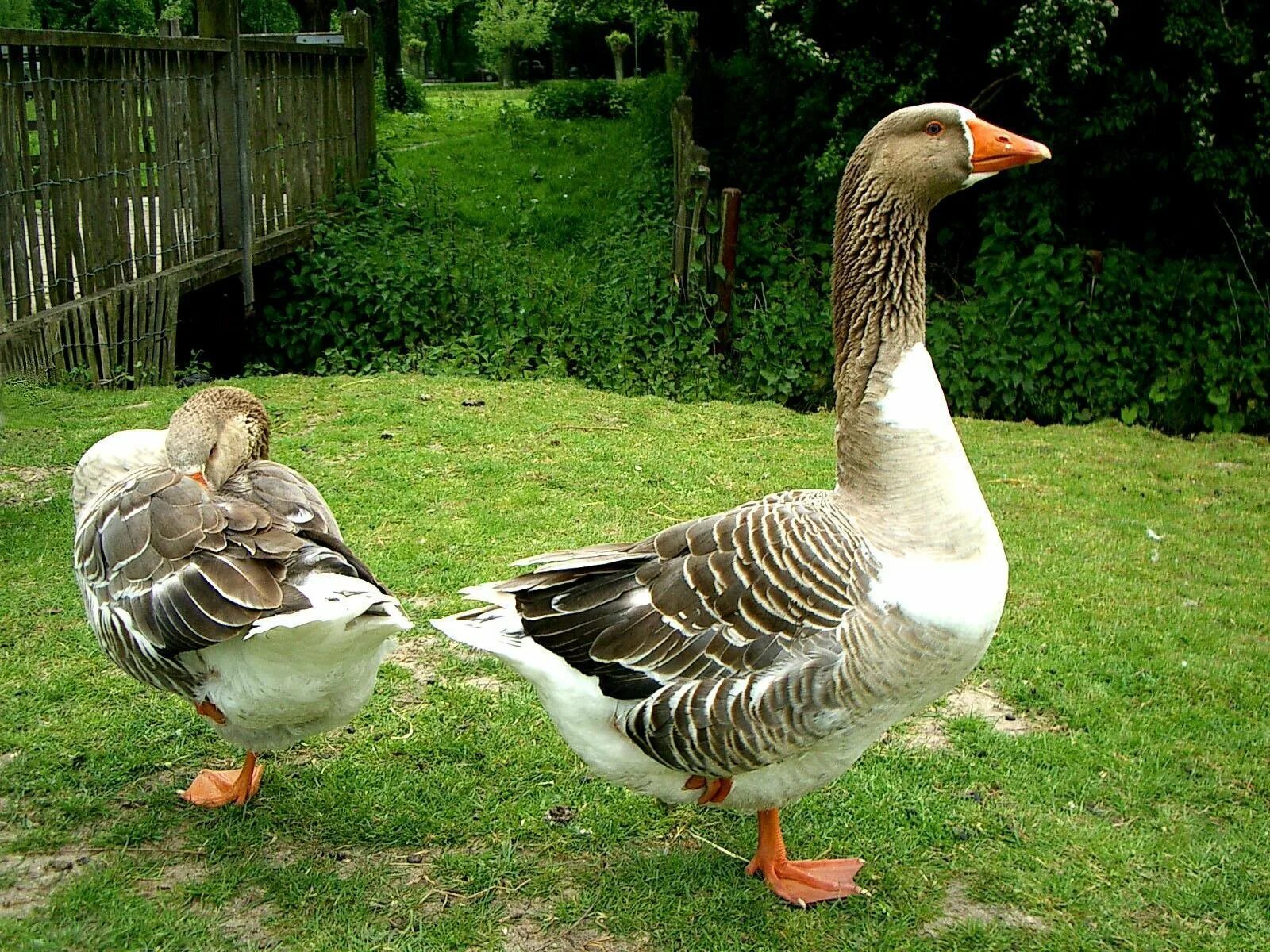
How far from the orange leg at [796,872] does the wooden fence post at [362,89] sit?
34.3ft

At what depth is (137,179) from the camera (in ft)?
27.8

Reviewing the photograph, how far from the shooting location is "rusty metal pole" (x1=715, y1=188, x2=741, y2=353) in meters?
9.68

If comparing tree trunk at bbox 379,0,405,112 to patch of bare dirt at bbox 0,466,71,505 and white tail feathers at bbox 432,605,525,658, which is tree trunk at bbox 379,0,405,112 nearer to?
patch of bare dirt at bbox 0,466,71,505

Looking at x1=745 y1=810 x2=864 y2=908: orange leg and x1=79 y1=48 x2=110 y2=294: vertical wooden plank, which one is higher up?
x1=79 y1=48 x2=110 y2=294: vertical wooden plank

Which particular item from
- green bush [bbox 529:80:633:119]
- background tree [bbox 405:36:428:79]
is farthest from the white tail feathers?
background tree [bbox 405:36:428:79]

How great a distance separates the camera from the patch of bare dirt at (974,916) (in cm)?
336

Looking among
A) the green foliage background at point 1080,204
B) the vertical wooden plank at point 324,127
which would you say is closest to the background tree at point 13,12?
the vertical wooden plank at point 324,127

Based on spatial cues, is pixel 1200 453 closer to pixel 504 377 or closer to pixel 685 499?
pixel 685 499

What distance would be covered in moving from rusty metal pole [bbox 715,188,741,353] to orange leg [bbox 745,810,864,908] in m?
6.65

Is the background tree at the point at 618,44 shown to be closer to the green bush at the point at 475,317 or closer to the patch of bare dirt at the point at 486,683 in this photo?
the green bush at the point at 475,317

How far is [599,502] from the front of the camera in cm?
642

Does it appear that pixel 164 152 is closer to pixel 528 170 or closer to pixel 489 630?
pixel 489 630

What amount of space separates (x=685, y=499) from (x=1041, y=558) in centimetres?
195

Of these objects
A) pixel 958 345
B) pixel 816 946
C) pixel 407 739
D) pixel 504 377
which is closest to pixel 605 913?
pixel 816 946
